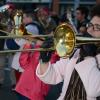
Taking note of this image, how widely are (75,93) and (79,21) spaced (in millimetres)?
4099

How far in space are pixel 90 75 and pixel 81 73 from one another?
2.8 inches

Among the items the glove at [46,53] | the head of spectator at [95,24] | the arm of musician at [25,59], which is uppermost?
the head of spectator at [95,24]

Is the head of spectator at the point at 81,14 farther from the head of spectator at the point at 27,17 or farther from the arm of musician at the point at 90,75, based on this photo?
the arm of musician at the point at 90,75

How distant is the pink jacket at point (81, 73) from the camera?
265 cm

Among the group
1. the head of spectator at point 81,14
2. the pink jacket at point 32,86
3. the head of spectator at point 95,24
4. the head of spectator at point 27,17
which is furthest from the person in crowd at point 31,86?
the head of spectator at point 81,14

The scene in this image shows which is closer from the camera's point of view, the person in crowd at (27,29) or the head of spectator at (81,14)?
the person in crowd at (27,29)

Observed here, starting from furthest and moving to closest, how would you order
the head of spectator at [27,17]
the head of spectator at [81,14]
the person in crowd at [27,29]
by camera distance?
1. the head of spectator at [81,14]
2. the head of spectator at [27,17]
3. the person in crowd at [27,29]

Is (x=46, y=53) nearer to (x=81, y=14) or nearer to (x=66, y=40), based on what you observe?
(x=66, y=40)

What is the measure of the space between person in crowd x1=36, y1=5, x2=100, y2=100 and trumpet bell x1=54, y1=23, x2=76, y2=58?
7cm

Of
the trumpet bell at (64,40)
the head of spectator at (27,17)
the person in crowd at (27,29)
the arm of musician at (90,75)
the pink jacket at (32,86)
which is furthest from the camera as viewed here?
the head of spectator at (27,17)

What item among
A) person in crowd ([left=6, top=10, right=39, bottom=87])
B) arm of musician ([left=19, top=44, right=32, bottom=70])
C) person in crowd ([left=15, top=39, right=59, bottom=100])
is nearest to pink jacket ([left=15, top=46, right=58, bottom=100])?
person in crowd ([left=15, top=39, right=59, bottom=100])

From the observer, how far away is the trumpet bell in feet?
9.42

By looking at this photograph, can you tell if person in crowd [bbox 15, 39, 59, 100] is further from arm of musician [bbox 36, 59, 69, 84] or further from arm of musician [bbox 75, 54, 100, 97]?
arm of musician [bbox 75, 54, 100, 97]

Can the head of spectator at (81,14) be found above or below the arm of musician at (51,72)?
above
